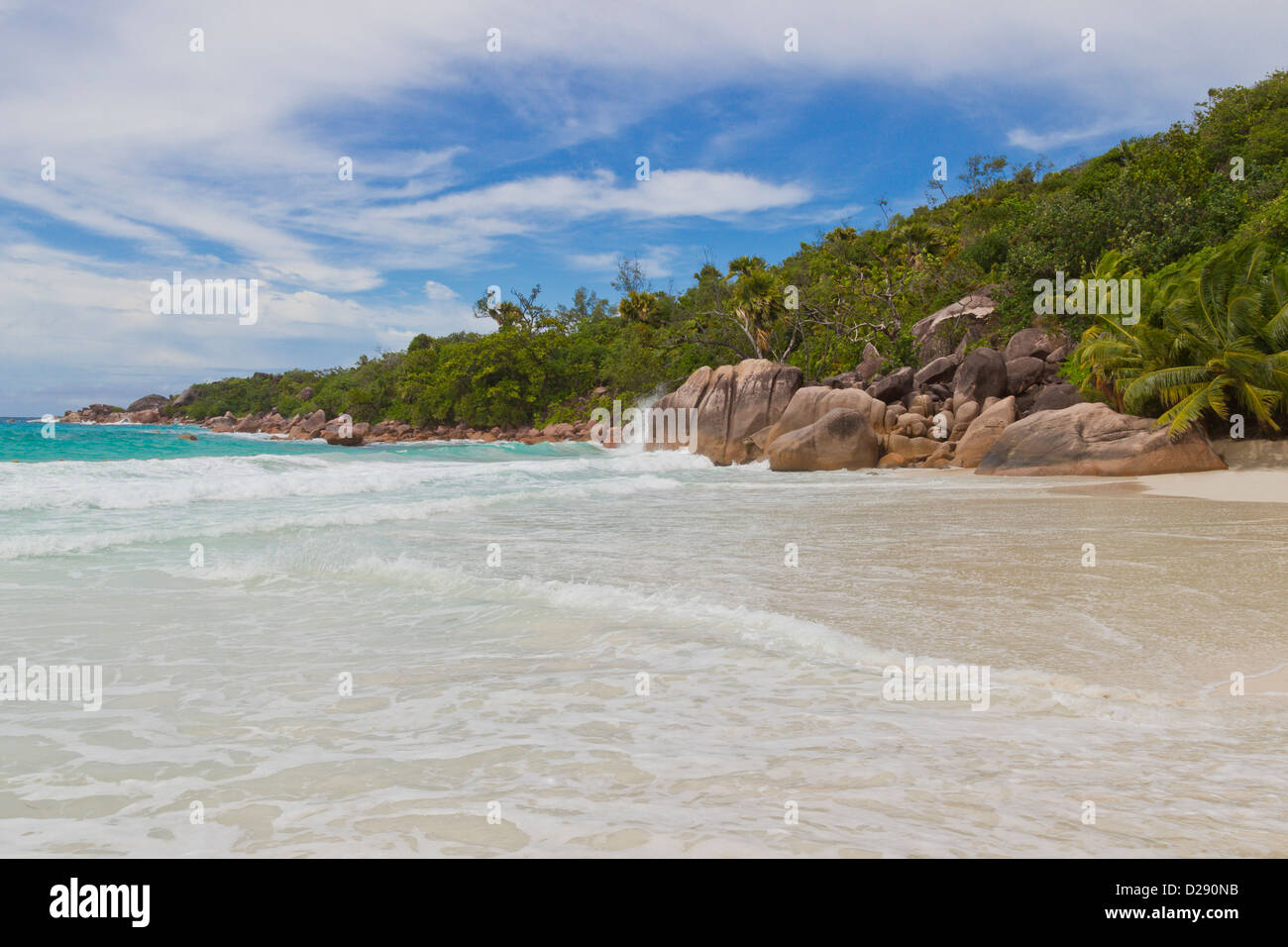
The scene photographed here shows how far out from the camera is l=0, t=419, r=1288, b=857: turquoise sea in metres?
2.93

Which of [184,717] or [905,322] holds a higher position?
[905,322]

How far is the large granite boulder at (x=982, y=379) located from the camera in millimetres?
27531

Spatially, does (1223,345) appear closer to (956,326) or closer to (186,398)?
(956,326)

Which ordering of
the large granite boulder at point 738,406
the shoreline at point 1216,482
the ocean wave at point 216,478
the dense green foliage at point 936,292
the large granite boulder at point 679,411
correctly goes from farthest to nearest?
the large granite boulder at point 679,411 → the large granite boulder at point 738,406 → the dense green foliage at point 936,292 → the ocean wave at point 216,478 → the shoreline at point 1216,482

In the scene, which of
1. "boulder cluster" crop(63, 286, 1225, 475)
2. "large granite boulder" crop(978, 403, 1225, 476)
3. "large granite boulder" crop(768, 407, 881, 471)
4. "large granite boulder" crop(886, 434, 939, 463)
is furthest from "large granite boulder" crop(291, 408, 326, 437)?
"large granite boulder" crop(978, 403, 1225, 476)

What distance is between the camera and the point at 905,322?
39.3 meters

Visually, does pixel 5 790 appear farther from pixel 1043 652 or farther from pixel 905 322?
pixel 905 322

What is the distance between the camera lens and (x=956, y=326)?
34.9m

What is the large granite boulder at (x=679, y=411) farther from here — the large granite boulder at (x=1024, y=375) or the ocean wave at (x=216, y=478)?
the large granite boulder at (x=1024, y=375)

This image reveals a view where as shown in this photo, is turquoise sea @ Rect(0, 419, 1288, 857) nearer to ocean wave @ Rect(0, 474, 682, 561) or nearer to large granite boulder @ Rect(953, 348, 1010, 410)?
ocean wave @ Rect(0, 474, 682, 561)

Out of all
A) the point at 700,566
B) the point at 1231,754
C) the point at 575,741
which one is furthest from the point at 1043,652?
the point at 700,566

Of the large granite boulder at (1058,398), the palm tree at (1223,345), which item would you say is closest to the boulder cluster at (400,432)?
the large granite boulder at (1058,398)

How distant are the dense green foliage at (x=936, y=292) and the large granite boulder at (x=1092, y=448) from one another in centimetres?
82
